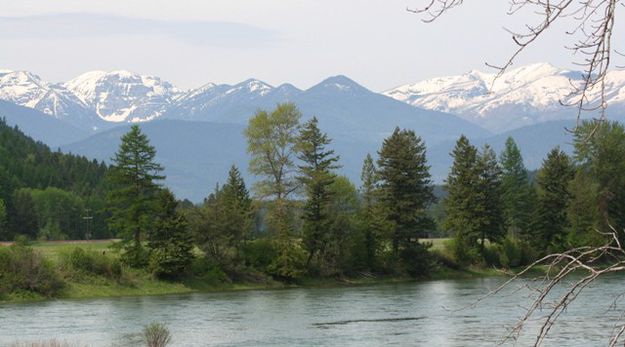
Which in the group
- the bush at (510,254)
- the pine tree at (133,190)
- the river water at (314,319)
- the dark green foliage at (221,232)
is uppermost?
the pine tree at (133,190)

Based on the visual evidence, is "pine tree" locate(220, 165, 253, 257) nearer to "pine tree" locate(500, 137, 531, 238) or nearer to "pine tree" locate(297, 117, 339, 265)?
"pine tree" locate(297, 117, 339, 265)

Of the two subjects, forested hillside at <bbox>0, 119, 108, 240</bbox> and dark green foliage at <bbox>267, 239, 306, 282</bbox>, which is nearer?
dark green foliage at <bbox>267, 239, 306, 282</bbox>

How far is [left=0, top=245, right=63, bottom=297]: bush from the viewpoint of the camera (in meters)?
71.2

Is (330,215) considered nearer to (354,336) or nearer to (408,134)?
(408,134)

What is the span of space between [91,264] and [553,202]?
4923 centimetres

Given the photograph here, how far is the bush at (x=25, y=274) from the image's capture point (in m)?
71.2

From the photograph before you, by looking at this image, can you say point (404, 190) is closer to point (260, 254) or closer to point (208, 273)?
point (260, 254)

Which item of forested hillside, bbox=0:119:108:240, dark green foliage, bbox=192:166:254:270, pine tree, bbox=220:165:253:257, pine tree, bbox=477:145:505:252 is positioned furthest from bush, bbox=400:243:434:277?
forested hillside, bbox=0:119:108:240

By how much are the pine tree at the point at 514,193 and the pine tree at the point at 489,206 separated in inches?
88.9

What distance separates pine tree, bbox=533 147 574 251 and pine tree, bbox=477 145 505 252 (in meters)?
4.02

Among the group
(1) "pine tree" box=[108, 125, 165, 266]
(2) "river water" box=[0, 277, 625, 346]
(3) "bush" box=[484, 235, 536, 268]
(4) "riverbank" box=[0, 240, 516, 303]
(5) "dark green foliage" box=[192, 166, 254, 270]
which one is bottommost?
(2) "river water" box=[0, 277, 625, 346]

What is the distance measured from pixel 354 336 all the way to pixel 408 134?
60.9m

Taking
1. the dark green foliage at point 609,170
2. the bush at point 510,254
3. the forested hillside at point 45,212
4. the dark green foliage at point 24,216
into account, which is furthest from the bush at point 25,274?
the dark green foliage at point 24,216

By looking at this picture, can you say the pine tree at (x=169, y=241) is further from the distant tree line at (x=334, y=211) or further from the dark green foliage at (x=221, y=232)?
the dark green foliage at (x=221, y=232)
